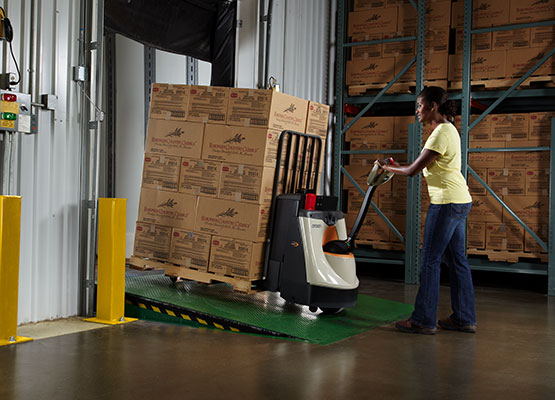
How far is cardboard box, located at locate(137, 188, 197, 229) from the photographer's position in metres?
6.36

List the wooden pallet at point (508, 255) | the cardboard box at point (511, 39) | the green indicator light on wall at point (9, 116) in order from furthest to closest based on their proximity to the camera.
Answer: the cardboard box at point (511, 39), the wooden pallet at point (508, 255), the green indicator light on wall at point (9, 116)

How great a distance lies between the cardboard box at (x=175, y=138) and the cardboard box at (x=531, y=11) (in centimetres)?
514

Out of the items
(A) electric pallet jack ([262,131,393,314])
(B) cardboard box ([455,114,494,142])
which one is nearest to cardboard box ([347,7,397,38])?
(B) cardboard box ([455,114,494,142])

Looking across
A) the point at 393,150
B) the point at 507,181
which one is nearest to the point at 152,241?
the point at 393,150

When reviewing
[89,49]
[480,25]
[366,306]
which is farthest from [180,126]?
[480,25]

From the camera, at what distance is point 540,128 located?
859cm

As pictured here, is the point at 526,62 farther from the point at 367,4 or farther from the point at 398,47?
the point at 367,4

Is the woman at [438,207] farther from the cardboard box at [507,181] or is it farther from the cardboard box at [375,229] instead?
the cardboard box at [375,229]

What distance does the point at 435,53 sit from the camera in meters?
9.40

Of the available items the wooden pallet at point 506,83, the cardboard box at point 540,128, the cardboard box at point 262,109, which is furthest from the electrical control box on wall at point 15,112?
the cardboard box at point 540,128

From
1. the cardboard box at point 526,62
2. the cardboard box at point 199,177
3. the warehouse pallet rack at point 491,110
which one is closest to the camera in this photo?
the cardboard box at point 199,177

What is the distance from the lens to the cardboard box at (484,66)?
29.3ft

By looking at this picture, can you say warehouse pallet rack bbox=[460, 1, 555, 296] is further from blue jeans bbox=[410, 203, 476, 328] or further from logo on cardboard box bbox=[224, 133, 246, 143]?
logo on cardboard box bbox=[224, 133, 246, 143]

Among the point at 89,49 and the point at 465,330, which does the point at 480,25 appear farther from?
the point at 89,49
